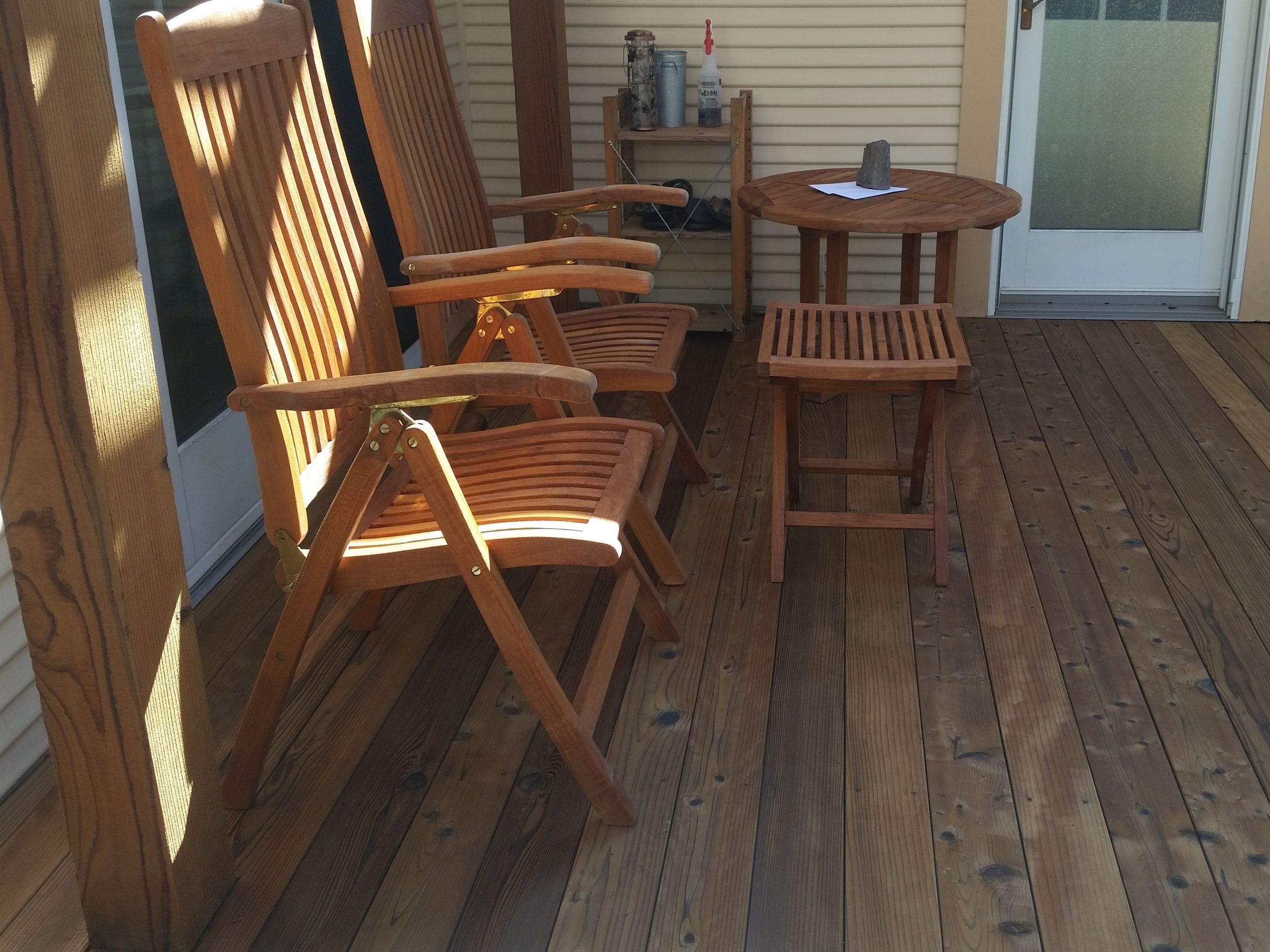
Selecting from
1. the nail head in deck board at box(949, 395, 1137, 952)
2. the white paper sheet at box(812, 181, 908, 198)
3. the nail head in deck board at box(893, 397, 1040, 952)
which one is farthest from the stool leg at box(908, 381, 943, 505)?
the white paper sheet at box(812, 181, 908, 198)

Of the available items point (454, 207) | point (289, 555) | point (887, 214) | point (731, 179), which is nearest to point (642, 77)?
point (731, 179)

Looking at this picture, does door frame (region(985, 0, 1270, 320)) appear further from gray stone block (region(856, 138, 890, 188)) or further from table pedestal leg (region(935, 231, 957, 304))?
table pedestal leg (region(935, 231, 957, 304))

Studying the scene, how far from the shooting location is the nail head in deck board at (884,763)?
175 cm

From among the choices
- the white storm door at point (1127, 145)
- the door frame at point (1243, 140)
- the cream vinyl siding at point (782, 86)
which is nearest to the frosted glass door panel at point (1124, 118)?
the white storm door at point (1127, 145)

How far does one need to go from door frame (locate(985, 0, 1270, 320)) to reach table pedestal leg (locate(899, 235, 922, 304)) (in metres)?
0.75

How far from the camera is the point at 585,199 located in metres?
2.91

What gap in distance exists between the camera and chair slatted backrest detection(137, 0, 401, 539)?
5.99 ft

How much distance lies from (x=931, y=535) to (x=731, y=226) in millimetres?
1652

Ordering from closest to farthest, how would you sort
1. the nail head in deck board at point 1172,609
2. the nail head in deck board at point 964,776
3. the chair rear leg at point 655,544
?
the nail head in deck board at point 964,776
the nail head in deck board at point 1172,609
the chair rear leg at point 655,544

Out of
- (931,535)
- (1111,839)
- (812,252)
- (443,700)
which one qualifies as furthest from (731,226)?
(1111,839)

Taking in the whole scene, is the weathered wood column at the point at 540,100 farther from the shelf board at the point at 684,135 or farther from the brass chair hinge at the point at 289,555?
the brass chair hinge at the point at 289,555

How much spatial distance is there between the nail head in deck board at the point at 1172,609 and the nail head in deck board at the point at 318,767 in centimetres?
133

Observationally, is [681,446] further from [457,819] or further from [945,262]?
[457,819]

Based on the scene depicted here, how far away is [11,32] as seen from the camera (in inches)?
53.8
